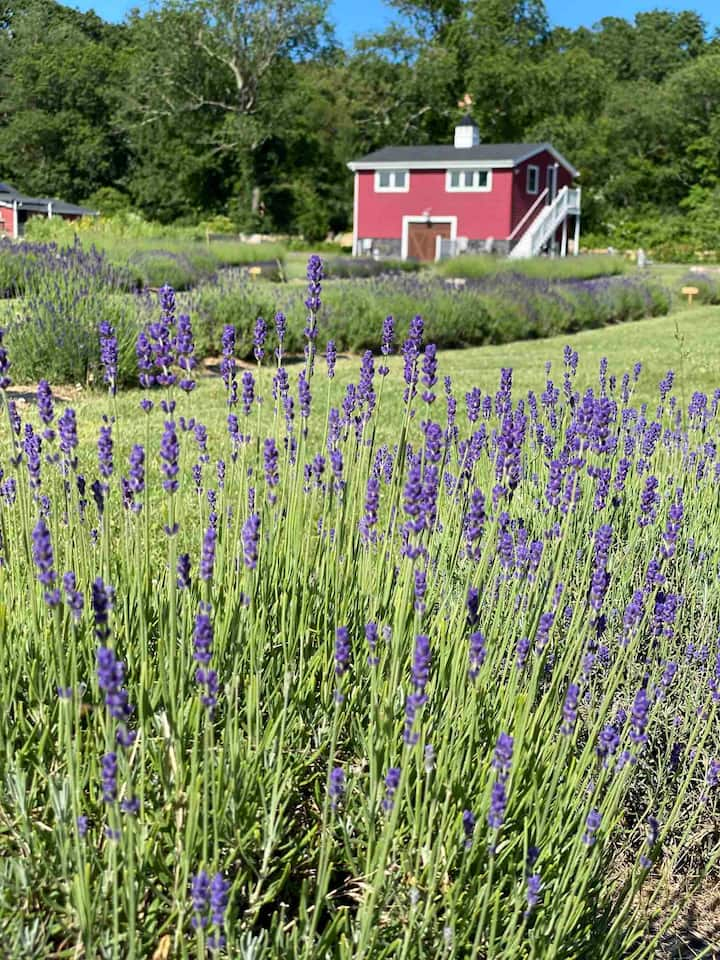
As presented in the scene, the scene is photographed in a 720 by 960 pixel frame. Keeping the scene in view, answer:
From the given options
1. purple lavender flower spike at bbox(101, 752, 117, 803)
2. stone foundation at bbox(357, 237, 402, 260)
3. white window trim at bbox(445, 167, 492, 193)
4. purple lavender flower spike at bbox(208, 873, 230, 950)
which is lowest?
purple lavender flower spike at bbox(208, 873, 230, 950)

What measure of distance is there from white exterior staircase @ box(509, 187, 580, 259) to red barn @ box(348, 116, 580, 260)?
4 cm

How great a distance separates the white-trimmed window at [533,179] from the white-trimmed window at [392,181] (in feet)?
16.1

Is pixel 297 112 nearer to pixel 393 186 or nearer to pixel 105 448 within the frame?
pixel 393 186

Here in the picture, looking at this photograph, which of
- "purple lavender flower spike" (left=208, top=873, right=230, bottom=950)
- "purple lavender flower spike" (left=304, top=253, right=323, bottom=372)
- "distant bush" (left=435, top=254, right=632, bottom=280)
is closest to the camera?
"purple lavender flower spike" (left=208, top=873, right=230, bottom=950)

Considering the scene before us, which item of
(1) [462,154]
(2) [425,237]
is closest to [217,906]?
(2) [425,237]

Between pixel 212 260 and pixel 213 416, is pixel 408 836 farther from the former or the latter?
pixel 212 260

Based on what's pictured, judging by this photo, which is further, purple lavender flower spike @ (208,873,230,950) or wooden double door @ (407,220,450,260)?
wooden double door @ (407,220,450,260)

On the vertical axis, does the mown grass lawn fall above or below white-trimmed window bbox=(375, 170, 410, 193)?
below

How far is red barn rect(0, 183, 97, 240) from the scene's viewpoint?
41375 mm

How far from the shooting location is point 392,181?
1624 inches

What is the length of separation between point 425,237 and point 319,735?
131 ft

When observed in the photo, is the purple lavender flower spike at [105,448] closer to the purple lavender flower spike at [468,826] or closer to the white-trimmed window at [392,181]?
the purple lavender flower spike at [468,826]

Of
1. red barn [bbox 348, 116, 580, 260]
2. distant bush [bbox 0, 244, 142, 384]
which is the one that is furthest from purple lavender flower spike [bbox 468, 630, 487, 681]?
red barn [bbox 348, 116, 580, 260]

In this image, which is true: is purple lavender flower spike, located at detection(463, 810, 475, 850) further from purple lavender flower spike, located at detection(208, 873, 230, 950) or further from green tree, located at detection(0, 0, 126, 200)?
green tree, located at detection(0, 0, 126, 200)
